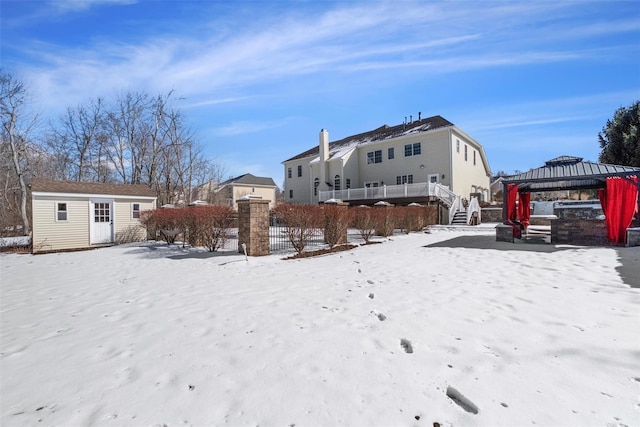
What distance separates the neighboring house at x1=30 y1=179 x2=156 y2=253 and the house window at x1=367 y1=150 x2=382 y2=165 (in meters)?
16.7

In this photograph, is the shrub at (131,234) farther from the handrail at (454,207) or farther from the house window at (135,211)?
the handrail at (454,207)

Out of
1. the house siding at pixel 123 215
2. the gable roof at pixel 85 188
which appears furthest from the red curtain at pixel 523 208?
the house siding at pixel 123 215

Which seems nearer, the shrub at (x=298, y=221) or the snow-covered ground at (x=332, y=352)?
the snow-covered ground at (x=332, y=352)

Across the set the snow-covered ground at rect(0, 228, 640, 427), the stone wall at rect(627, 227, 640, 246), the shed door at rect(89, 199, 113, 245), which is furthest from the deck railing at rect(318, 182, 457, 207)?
the shed door at rect(89, 199, 113, 245)

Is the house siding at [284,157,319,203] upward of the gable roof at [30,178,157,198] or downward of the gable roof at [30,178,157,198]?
upward

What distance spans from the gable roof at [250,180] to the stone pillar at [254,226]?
3360 centimetres

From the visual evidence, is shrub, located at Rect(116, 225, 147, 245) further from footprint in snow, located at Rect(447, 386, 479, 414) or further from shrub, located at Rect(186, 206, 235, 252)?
footprint in snow, located at Rect(447, 386, 479, 414)

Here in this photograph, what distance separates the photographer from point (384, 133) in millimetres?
27047

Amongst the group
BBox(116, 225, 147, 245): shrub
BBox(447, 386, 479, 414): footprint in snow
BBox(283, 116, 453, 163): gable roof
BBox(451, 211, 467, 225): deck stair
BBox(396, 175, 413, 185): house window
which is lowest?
BBox(447, 386, 479, 414): footprint in snow

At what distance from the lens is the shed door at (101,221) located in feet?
47.0

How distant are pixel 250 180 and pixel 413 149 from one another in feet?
85.2

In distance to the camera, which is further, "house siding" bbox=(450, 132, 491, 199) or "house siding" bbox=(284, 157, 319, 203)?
"house siding" bbox=(284, 157, 319, 203)

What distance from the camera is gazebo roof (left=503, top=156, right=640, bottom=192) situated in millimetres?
9203

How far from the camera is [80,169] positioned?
24.7 meters
